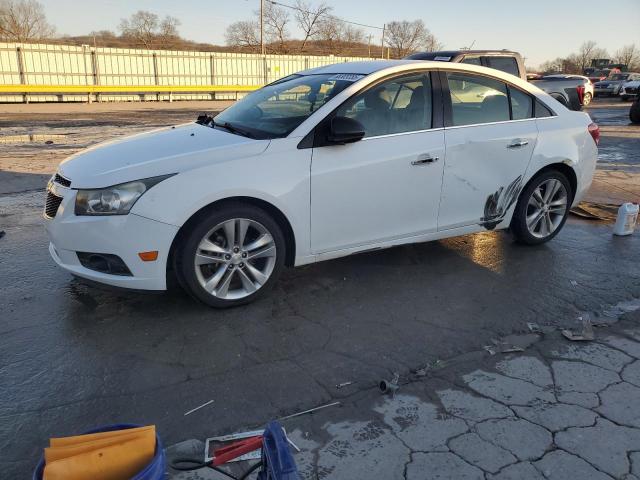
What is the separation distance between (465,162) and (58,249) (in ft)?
10.5

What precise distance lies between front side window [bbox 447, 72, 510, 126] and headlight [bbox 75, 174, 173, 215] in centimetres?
252

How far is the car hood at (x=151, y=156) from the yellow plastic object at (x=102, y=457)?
2000 mm

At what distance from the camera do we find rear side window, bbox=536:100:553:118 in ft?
16.7

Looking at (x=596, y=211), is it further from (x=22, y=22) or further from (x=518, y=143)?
(x=22, y=22)

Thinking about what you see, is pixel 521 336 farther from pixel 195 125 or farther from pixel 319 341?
pixel 195 125

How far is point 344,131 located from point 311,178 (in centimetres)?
41

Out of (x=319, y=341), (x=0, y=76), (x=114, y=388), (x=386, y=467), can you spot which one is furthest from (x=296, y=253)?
(x=0, y=76)

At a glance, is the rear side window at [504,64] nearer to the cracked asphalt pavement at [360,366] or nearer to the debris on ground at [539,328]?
the cracked asphalt pavement at [360,366]

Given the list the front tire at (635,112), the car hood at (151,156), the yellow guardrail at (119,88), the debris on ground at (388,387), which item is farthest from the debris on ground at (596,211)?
the yellow guardrail at (119,88)

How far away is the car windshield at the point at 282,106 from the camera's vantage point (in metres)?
4.08

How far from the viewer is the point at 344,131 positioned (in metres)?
3.86

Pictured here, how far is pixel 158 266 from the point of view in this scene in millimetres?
3566

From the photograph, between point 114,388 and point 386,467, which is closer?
point 386,467

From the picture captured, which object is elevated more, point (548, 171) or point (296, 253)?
point (548, 171)
